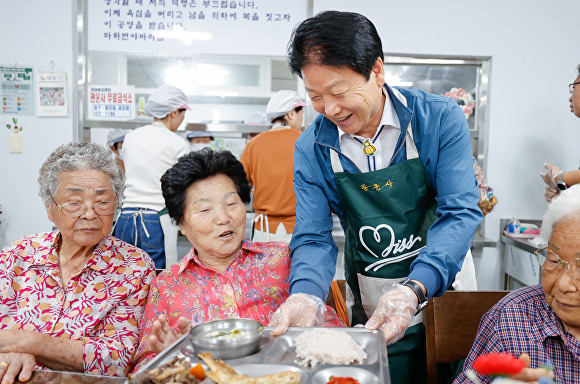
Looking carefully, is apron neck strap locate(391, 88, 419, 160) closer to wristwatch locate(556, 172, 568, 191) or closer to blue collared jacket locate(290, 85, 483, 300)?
blue collared jacket locate(290, 85, 483, 300)

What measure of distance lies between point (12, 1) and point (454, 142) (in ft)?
13.8

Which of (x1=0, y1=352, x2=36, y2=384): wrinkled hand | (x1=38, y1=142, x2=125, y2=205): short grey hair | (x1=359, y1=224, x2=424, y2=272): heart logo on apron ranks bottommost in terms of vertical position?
(x1=0, y1=352, x2=36, y2=384): wrinkled hand

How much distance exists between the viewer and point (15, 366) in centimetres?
149

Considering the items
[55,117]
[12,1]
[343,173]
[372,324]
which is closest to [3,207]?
[55,117]

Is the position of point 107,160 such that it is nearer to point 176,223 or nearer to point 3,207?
point 176,223

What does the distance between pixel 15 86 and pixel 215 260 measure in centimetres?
331

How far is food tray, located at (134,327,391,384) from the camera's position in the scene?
44.2 inches

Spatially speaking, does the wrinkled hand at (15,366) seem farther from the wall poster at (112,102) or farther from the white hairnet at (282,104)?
the wall poster at (112,102)

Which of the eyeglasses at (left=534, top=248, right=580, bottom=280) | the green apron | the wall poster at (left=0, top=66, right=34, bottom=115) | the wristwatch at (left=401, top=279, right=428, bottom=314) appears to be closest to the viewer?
the eyeglasses at (left=534, top=248, right=580, bottom=280)

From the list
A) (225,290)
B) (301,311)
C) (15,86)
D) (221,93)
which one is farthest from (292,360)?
(15,86)

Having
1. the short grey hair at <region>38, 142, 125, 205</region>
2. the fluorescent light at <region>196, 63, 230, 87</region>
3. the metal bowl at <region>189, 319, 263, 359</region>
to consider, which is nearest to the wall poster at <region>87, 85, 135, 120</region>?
the fluorescent light at <region>196, 63, 230, 87</region>

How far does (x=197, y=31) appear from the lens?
13.7 feet

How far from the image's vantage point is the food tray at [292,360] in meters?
1.12

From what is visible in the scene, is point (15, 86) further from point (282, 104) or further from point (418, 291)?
point (418, 291)
